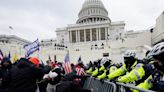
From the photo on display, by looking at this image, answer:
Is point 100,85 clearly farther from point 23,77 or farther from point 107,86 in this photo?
point 23,77

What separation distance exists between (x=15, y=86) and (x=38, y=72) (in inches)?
18.9

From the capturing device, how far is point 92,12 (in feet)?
268

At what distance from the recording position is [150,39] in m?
35.8

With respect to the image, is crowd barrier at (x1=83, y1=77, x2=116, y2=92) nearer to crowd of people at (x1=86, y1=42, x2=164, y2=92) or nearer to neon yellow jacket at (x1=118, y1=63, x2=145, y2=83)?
crowd of people at (x1=86, y1=42, x2=164, y2=92)

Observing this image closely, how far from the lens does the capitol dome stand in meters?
81.9

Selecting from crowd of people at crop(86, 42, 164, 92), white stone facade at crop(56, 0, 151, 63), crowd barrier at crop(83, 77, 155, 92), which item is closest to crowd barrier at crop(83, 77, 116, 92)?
crowd barrier at crop(83, 77, 155, 92)

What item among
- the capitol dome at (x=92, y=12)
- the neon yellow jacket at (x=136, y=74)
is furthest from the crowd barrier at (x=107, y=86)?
the capitol dome at (x=92, y=12)

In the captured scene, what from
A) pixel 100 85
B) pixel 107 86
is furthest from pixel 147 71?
pixel 100 85

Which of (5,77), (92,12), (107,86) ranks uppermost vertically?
(92,12)

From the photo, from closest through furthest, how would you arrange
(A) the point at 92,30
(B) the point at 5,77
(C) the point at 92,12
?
(B) the point at 5,77 < (A) the point at 92,30 < (C) the point at 92,12

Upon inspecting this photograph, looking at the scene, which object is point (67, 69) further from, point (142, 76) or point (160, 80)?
point (160, 80)

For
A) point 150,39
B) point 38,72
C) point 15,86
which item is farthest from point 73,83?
point 150,39

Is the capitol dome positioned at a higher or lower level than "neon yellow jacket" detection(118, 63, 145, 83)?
higher

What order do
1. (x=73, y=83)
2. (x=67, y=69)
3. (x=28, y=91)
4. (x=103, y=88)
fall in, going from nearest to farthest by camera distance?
(x=73, y=83), (x=28, y=91), (x=103, y=88), (x=67, y=69)
